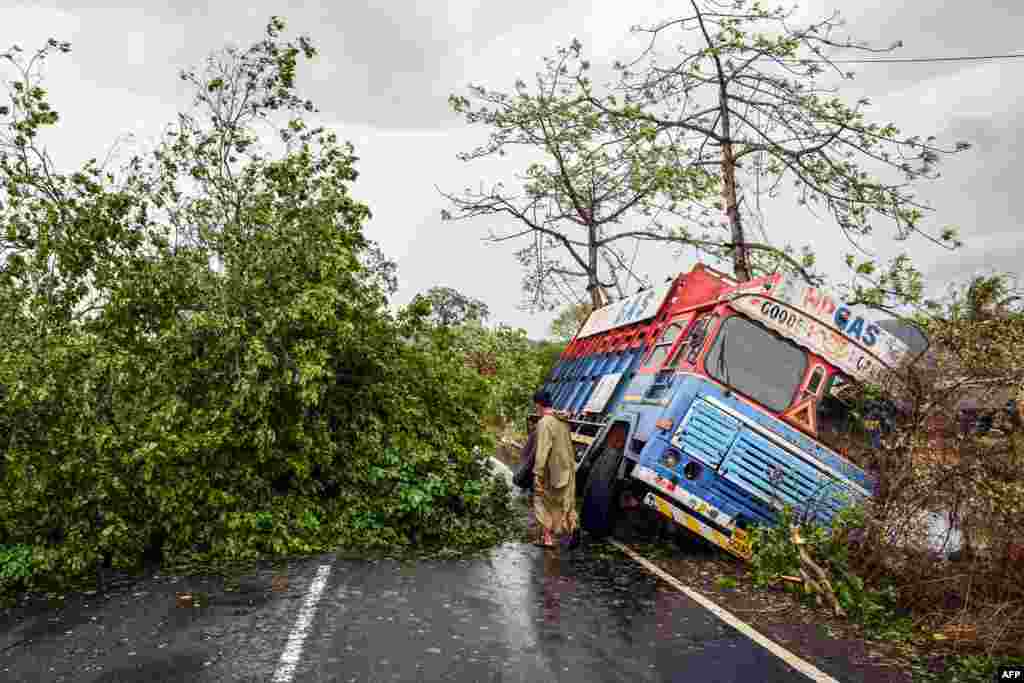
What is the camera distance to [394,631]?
6414 millimetres

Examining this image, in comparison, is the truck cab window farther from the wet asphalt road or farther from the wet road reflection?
the wet asphalt road

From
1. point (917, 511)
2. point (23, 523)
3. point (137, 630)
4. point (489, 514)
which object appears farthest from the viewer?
point (489, 514)

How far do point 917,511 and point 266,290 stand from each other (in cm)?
720

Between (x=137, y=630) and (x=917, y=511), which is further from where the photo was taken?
(x=917, y=511)

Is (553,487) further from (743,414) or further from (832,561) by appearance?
(832,561)

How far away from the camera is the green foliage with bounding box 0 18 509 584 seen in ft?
29.3

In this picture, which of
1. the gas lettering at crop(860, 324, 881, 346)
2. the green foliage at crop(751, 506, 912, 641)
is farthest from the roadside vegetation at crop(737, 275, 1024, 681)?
the gas lettering at crop(860, 324, 881, 346)

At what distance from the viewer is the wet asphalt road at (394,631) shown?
557cm

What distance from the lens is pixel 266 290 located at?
34.7 ft

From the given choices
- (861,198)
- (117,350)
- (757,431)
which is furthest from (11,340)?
(861,198)

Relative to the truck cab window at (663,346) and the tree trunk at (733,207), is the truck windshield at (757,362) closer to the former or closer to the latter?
the truck cab window at (663,346)

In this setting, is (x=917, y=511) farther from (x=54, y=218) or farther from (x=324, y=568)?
(x=54, y=218)

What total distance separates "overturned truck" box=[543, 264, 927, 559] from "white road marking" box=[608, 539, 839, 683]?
625 millimetres

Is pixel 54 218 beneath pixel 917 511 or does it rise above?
beneath
